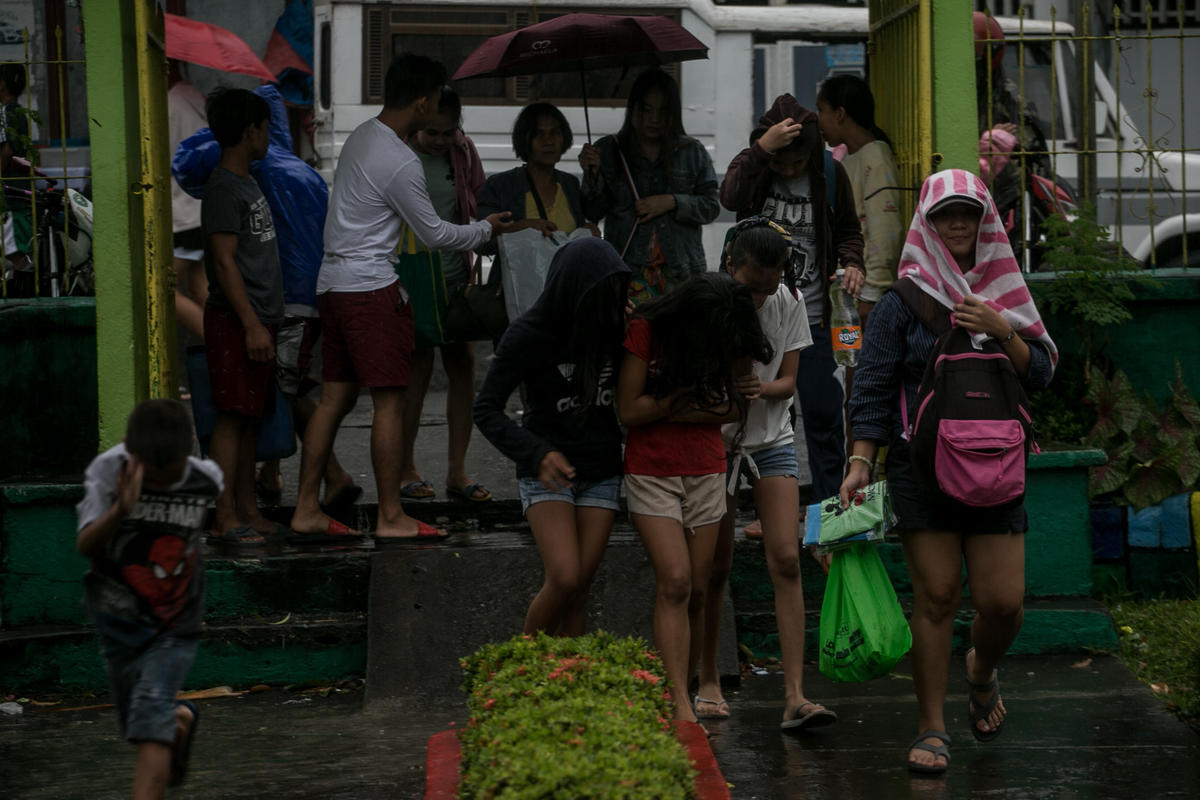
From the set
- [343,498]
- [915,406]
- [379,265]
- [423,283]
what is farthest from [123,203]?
[915,406]

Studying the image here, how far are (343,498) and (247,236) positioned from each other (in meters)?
1.43

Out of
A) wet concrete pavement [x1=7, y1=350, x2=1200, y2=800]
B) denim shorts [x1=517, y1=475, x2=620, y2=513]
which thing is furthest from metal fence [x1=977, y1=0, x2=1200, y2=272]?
denim shorts [x1=517, y1=475, x2=620, y2=513]

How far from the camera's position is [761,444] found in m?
5.66

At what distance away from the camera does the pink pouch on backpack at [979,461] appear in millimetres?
4984

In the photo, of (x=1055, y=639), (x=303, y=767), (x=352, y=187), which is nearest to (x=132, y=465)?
(x=303, y=767)

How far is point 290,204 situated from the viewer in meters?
7.31

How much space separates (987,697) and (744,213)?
245 centimetres

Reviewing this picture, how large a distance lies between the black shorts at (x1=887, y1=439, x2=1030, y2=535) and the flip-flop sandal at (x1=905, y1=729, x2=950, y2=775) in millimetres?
665

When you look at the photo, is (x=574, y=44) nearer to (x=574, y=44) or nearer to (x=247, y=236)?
(x=574, y=44)

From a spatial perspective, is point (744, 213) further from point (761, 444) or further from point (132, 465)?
point (132, 465)

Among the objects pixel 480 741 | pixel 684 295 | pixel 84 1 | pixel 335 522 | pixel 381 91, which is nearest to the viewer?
pixel 480 741

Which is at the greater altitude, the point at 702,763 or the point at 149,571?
the point at 149,571

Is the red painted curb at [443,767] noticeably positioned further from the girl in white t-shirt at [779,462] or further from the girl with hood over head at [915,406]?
the girl with hood over head at [915,406]

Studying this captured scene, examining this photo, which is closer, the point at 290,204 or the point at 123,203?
the point at 123,203
